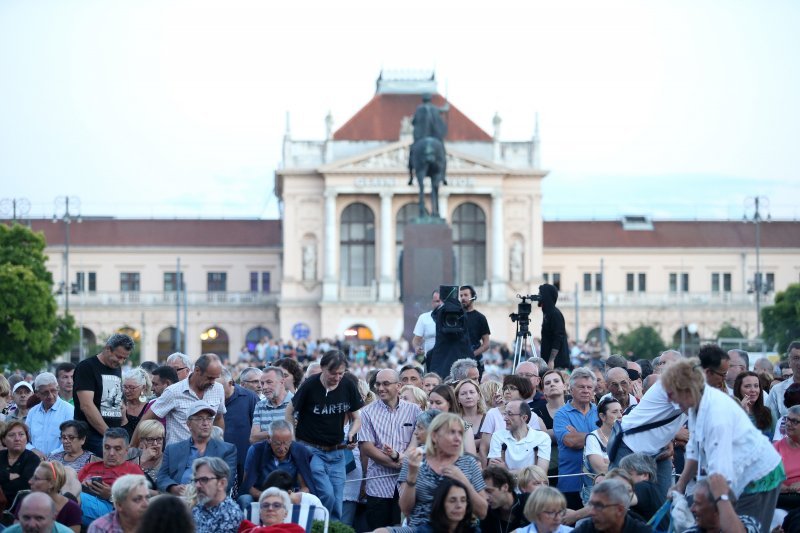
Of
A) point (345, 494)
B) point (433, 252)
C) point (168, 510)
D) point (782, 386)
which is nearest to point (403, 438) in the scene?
point (345, 494)

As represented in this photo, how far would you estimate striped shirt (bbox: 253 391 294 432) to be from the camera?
14414mm

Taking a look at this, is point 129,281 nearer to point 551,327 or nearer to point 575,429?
point 551,327

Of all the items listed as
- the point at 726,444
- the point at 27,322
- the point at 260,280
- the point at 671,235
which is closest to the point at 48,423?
A: the point at 726,444

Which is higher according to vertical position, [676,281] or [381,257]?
[381,257]

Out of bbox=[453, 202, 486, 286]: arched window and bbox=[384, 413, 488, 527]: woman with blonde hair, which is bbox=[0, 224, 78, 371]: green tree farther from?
bbox=[384, 413, 488, 527]: woman with blonde hair

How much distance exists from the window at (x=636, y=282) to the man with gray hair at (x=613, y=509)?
263ft

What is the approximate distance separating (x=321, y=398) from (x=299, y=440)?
423 mm

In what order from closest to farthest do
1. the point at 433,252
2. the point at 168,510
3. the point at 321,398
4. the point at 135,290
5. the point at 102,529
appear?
1. the point at 168,510
2. the point at 102,529
3. the point at 321,398
4. the point at 433,252
5. the point at 135,290

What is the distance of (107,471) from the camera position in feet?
40.2

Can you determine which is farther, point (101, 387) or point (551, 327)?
point (551, 327)

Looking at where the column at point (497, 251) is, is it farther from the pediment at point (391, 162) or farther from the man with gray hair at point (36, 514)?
the man with gray hair at point (36, 514)

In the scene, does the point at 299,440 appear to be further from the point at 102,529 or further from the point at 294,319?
the point at 294,319

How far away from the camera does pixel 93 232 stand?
292 feet

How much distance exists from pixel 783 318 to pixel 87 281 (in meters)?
42.0
